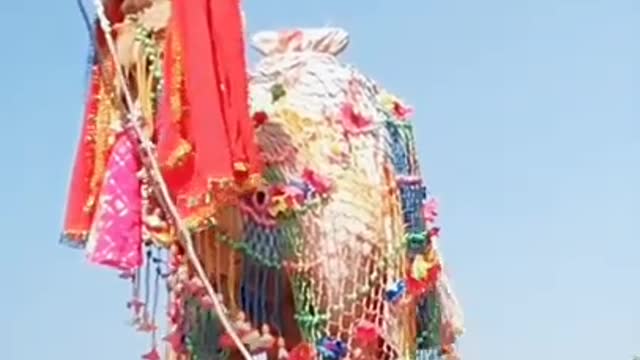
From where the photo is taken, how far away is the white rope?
6.88 feet

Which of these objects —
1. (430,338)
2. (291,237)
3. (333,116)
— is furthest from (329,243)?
(430,338)

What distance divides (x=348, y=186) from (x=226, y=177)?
0.35 metres

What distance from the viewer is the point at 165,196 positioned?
2094mm

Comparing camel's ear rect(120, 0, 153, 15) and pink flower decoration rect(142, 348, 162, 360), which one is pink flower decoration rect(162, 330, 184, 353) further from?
camel's ear rect(120, 0, 153, 15)

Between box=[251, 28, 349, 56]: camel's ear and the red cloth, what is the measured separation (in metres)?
0.36

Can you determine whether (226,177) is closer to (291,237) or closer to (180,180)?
(180,180)

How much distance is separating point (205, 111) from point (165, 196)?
14 centimetres

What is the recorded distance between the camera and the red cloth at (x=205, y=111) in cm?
205

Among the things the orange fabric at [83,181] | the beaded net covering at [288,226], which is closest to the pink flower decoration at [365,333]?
the beaded net covering at [288,226]

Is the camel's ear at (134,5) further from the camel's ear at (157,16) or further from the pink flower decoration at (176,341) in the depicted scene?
the pink flower decoration at (176,341)

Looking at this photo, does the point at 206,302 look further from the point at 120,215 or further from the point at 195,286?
the point at 120,215

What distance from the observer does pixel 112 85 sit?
7.36 ft

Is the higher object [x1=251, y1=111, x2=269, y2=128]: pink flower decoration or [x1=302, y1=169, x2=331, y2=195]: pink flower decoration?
[x1=251, y1=111, x2=269, y2=128]: pink flower decoration

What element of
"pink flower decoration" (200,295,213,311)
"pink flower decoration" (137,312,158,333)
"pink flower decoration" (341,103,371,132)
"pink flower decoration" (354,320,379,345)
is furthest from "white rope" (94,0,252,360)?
"pink flower decoration" (341,103,371,132)
